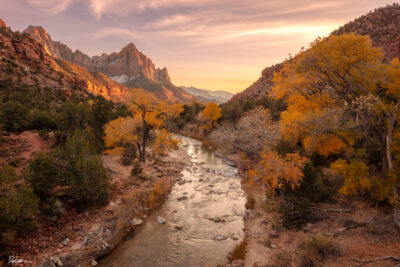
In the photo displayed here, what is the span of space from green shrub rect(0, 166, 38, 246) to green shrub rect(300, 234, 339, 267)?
12.9 metres

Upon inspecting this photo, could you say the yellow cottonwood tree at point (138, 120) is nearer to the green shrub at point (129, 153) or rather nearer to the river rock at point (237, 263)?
the green shrub at point (129, 153)

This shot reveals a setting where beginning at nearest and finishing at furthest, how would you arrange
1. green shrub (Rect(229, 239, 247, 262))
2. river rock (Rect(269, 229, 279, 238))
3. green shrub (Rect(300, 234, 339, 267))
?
green shrub (Rect(300, 234, 339, 267))
green shrub (Rect(229, 239, 247, 262))
river rock (Rect(269, 229, 279, 238))

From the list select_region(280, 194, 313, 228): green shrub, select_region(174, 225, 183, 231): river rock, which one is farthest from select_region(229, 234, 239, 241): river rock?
select_region(174, 225, 183, 231): river rock

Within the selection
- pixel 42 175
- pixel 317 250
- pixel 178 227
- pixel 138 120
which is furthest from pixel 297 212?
pixel 138 120

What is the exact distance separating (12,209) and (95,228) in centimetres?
442

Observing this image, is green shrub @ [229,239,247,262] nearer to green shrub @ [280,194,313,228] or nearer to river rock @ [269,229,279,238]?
river rock @ [269,229,279,238]

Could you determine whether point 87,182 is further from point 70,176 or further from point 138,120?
point 138,120

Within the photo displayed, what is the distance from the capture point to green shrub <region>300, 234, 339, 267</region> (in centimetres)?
866

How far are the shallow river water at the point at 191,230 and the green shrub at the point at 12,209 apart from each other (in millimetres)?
4116

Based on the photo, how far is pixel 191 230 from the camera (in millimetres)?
13172

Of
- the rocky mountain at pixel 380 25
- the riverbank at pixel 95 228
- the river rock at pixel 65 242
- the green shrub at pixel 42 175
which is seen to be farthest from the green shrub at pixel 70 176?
the rocky mountain at pixel 380 25

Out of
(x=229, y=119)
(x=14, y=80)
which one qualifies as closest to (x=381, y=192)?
(x=229, y=119)

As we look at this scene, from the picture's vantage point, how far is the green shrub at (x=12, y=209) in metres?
8.35

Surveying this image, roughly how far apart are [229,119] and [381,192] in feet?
141
